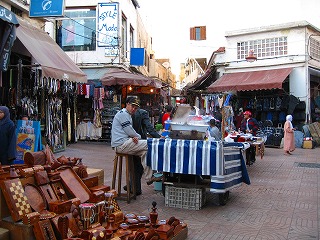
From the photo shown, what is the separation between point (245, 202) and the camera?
21.4 feet

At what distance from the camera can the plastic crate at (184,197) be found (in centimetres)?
590

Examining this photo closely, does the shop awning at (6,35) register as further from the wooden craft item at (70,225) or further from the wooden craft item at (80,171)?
the wooden craft item at (70,225)

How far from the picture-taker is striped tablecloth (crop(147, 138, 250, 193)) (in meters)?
5.59

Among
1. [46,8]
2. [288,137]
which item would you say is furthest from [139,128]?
[288,137]

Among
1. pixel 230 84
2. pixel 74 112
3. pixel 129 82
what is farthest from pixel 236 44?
pixel 74 112

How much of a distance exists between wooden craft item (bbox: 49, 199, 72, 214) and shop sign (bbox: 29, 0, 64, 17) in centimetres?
692

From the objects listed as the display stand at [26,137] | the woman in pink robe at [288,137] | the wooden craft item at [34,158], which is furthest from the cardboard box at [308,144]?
the wooden craft item at [34,158]

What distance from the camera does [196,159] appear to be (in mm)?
5707

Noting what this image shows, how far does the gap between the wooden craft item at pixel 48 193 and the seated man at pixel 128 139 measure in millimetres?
2012

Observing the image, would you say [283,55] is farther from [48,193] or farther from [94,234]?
[94,234]

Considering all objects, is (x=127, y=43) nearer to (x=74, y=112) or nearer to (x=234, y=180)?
(x=74, y=112)

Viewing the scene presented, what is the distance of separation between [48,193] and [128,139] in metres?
2.17

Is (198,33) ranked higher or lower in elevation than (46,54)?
higher

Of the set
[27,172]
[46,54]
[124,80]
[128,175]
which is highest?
[46,54]
